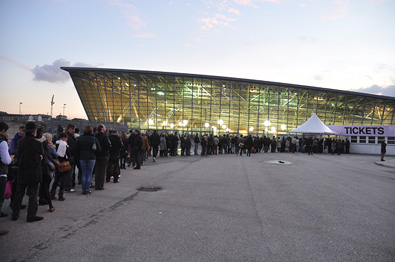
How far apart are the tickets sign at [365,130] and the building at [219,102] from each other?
49.9 feet

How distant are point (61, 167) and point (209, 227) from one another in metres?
4.17

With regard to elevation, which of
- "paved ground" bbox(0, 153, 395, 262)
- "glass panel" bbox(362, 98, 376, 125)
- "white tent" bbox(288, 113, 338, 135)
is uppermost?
"glass panel" bbox(362, 98, 376, 125)

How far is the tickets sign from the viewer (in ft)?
82.8

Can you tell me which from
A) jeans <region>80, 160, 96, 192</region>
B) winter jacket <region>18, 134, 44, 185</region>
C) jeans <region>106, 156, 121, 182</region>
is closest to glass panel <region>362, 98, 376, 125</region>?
jeans <region>106, 156, 121, 182</region>

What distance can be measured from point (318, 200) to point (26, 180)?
263 inches

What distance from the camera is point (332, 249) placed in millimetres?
3646

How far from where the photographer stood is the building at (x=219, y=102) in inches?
1714

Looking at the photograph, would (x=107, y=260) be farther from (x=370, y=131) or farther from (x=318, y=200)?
(x=370, y=131)

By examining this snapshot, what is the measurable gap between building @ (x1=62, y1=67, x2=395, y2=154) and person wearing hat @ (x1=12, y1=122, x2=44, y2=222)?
38.5m

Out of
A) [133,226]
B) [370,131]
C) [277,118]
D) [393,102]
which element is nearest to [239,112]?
[277,118]

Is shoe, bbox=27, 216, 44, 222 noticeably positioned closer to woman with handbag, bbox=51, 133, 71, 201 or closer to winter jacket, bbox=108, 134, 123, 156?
woman with handbag, bbox=51, 133, 71, 201

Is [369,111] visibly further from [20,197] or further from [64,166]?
[20,197]

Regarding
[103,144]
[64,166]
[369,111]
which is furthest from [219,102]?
[64,166]

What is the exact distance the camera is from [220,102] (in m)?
43.6
